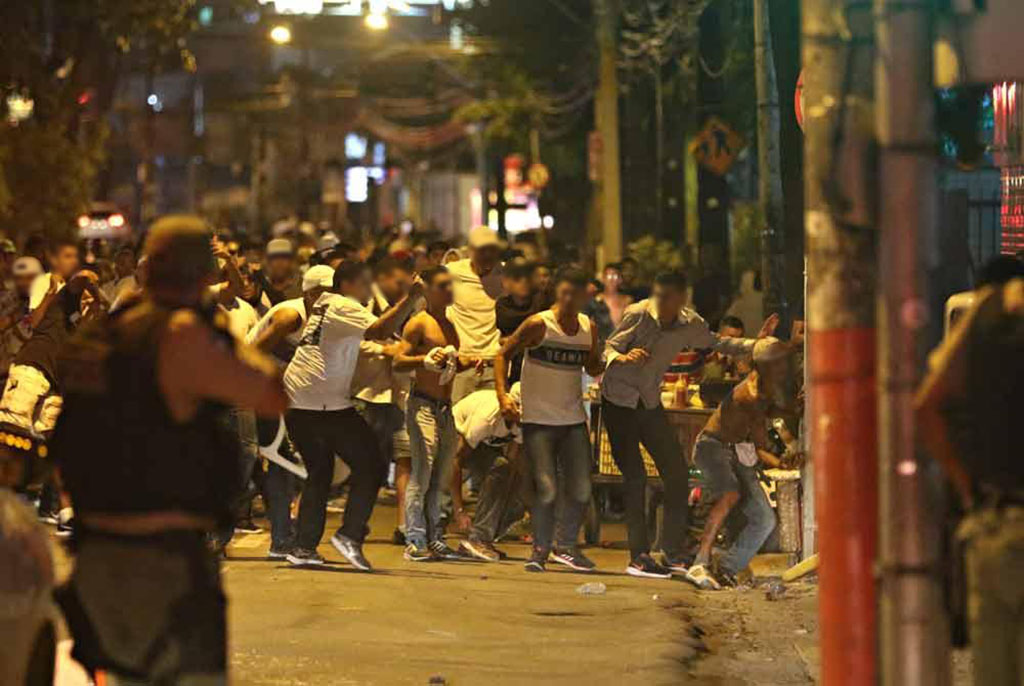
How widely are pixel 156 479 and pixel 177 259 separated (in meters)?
0.66

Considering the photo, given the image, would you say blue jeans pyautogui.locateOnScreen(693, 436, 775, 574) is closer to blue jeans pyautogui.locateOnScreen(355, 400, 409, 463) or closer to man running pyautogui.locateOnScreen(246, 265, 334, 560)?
blue jeans pyautogui.locateOnScreen(355, 400, 409, 463)

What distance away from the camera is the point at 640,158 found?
40.0 meters

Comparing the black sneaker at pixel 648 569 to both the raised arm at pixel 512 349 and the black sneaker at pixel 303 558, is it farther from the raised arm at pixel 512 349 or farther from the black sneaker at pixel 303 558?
the black sneaker at pixel 303 558

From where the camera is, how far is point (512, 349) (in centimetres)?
1203

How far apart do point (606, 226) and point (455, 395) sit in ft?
59.6

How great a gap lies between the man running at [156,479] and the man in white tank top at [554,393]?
247 inches

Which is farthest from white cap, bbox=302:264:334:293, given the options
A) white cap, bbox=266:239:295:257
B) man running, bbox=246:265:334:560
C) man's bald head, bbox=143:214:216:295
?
man's bald head, bbox=143:214:216:295

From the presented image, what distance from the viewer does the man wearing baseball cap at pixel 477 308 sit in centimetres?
1342

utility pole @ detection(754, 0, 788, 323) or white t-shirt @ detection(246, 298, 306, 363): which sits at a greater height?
utility pole @ detection(754, 0, 788, 323)

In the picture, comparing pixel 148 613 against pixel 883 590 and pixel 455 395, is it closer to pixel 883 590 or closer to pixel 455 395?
pixel 883 590

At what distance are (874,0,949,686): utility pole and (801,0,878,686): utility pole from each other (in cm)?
8

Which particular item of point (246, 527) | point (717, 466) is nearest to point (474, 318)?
point (246, 527)

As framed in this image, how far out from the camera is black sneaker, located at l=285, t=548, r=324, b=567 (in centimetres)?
1194

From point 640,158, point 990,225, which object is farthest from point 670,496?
point 640,158
